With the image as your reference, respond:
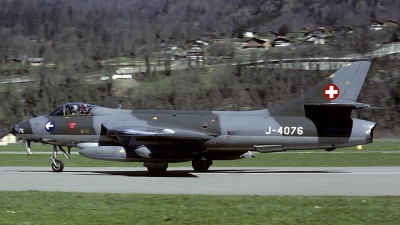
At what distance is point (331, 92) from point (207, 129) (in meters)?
4.79

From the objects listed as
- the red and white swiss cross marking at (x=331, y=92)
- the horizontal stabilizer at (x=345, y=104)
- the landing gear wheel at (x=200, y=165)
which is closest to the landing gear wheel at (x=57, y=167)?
the landing gear wheel at (x=200, y=165)

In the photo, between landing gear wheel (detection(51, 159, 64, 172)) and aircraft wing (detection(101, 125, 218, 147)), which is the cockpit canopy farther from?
landing gear wheel (detection(51, 159, 64, 172))

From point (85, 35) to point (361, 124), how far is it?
6192 inches

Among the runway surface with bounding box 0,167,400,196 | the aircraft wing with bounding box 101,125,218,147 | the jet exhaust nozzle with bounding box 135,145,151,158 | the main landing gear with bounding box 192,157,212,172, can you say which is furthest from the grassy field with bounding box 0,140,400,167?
the jet exhaust nozzle with bounding box 135,145,151,158

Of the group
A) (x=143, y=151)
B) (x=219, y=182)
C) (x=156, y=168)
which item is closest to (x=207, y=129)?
(x=156, y=168)

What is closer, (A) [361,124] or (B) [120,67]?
(A) [361,124]

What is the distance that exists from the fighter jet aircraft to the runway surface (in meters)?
0.95

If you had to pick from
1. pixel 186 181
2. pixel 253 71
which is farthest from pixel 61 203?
pixel 253 71

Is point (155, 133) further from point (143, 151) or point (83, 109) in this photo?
point (83, 109)

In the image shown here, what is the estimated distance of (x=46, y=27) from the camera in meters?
195

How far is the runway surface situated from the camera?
52.5 ft

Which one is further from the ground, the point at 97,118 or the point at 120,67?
the point at 97,118

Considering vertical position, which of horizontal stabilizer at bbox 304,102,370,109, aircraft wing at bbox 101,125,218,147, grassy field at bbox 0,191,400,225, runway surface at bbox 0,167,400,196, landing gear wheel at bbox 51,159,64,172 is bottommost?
landing gear wheel at bbox 51,159,64,172

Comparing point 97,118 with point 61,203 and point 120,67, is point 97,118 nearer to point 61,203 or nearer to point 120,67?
point 61,203
